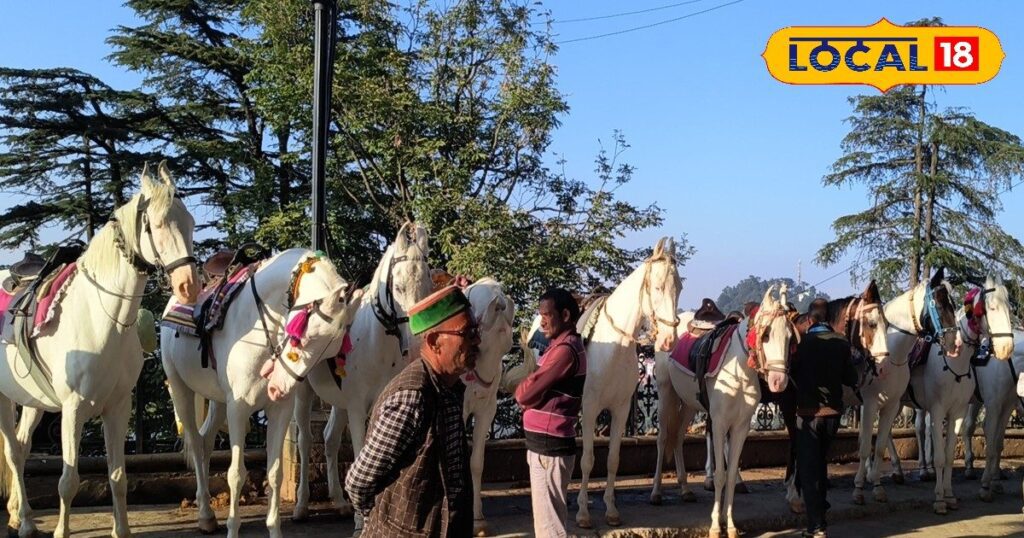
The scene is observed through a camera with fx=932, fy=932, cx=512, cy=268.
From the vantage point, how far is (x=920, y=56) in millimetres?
18578

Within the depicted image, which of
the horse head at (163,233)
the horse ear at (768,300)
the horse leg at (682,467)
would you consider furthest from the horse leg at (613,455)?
the horse head at (163,233)

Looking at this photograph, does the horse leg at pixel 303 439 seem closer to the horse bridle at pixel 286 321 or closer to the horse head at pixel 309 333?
the horse bridle at pixel 286 321

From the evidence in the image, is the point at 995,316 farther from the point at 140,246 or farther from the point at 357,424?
the point at 140,246

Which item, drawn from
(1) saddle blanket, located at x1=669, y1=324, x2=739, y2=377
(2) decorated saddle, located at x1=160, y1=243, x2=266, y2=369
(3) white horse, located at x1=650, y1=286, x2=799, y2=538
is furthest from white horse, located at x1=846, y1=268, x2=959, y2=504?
(2) decorated saddle, located at x1=160, y1=243, x2=266, y2=369

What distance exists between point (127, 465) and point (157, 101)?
15.5 meters

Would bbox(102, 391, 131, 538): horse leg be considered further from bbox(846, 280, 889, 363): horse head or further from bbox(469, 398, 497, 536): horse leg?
bbox(846, 280, 889, 363): horse head

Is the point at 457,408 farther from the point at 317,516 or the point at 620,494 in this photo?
the point at 620,494

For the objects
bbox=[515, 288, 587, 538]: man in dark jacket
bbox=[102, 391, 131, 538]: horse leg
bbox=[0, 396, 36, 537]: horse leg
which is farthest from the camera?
bbox=[0, 396, 36, 537]: horse leg

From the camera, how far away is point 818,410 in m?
8.47

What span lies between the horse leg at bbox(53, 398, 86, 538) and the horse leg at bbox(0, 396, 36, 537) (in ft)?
2.56

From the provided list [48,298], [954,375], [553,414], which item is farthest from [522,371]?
[954,375]

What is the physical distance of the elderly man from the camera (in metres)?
3.25

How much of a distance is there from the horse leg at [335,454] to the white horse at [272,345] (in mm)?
1324

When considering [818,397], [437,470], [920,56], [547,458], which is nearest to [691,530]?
[818,397]
